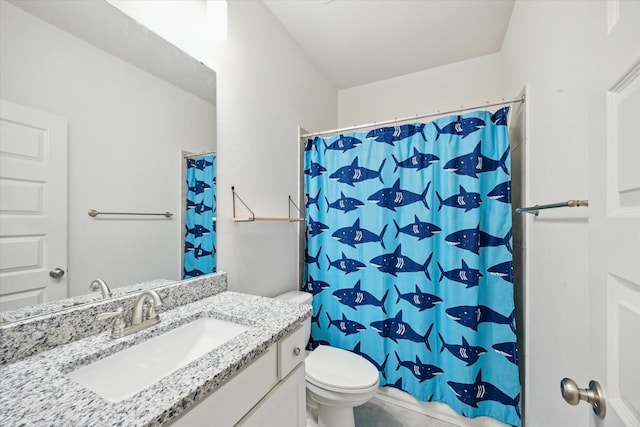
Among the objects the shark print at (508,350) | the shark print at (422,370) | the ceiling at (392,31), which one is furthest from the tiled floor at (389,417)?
the ceiling at (392,31)

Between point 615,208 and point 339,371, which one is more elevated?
point 615,208

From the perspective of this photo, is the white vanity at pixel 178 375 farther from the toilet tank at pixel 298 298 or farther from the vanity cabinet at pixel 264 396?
the toilet tank at pixel 298 298

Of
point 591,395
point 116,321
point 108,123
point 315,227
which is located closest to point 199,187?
point 108,123

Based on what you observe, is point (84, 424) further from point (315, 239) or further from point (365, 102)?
point (365, 102)

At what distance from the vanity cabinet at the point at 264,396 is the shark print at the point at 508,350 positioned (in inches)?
45.8

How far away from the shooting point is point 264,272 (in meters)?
1.61

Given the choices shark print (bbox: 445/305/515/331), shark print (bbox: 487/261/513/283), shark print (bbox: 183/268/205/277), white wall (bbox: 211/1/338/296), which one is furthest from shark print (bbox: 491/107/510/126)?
shark print (bbox: 183/268/205/277)

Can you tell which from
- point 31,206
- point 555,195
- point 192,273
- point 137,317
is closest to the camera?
point 31,206

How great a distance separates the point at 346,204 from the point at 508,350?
1.27m

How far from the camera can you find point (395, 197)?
67.1 inches

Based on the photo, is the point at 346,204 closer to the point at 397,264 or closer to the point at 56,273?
the point at 397,264

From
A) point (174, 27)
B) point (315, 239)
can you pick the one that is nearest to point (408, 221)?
point (315, 239)

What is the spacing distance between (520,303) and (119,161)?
7.11 feet

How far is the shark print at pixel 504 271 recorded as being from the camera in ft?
4.68
